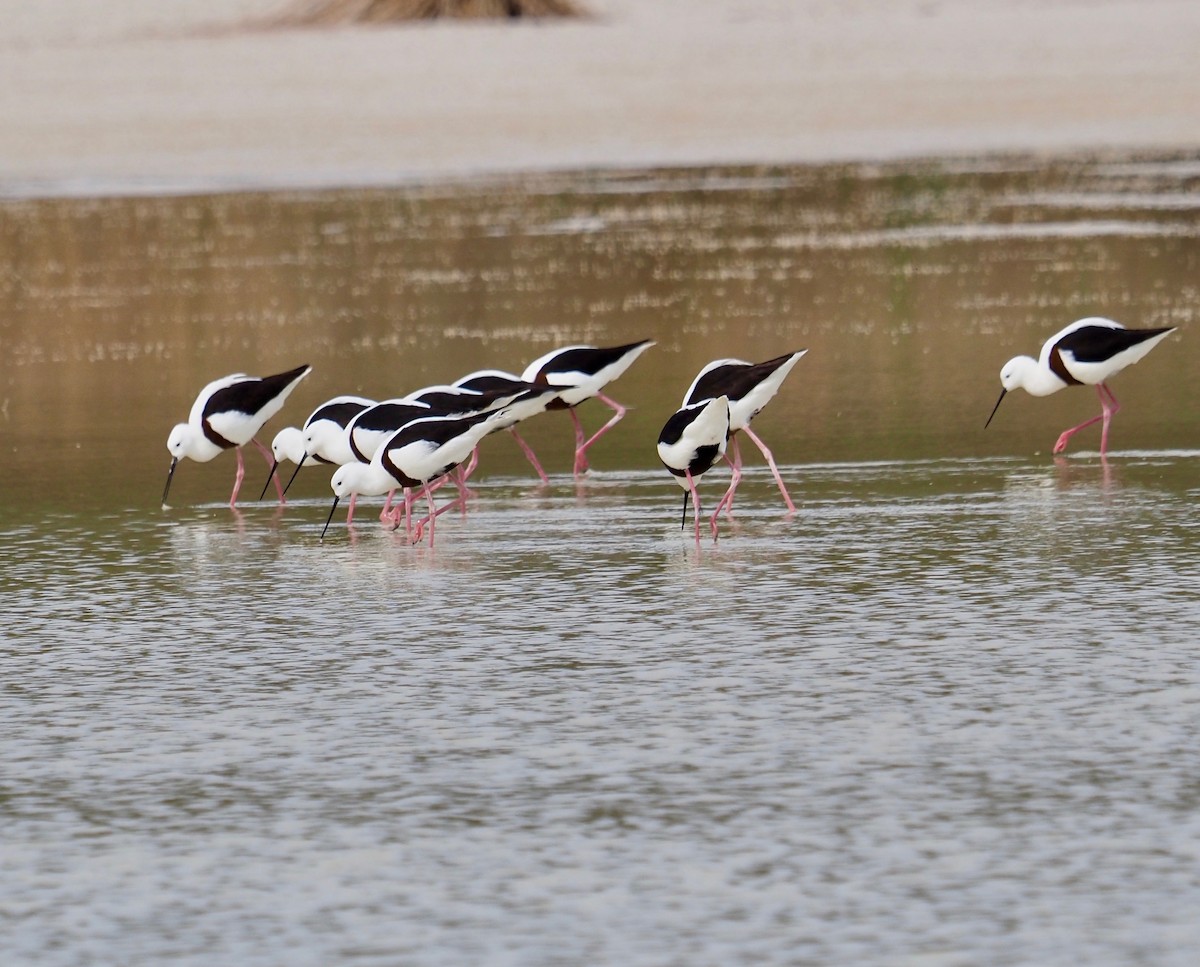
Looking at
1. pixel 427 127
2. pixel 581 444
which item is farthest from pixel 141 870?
pixel 427 127

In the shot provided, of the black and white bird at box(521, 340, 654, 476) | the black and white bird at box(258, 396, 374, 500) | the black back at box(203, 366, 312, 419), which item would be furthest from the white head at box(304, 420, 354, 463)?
the black and white bird at box(521, 340, 654, 476)

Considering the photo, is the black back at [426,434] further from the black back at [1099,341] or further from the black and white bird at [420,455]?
the black back at [1099,341]

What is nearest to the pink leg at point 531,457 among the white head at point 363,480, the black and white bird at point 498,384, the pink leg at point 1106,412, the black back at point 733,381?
the black and white bird at point 498,384

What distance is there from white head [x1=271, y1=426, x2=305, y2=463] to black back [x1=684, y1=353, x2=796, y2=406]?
6.02 ft

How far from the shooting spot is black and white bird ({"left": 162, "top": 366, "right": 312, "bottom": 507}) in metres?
10.7

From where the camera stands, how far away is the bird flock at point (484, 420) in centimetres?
907

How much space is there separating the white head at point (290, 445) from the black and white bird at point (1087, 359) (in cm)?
341

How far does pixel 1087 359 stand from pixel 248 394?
13.3 ft

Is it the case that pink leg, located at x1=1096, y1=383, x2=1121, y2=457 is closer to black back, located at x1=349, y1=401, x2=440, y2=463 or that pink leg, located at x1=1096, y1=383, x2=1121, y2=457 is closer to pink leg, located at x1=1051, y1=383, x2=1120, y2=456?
pink leg, located at x1=1051, y1=383, x2=1120, y2=456

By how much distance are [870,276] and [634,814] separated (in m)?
12.6

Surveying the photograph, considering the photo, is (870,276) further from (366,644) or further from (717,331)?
(366,644)

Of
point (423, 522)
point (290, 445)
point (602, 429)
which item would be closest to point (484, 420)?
point (423, 522)

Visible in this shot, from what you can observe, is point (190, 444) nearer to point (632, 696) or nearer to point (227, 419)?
point (227, 419)

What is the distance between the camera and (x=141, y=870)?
205 inches
